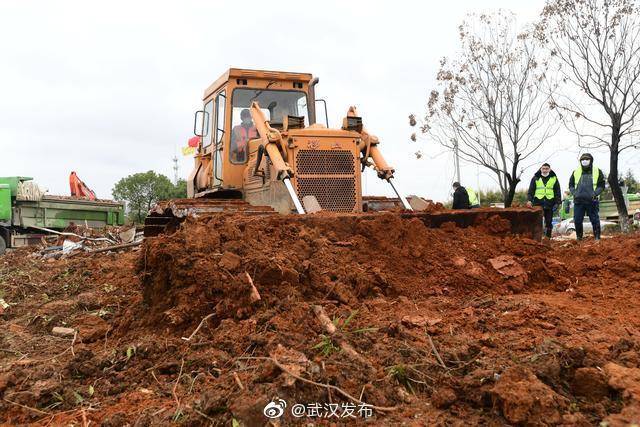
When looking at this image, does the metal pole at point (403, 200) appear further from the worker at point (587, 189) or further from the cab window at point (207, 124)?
the worker at point (587, 189)

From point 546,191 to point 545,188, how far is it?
0.06m

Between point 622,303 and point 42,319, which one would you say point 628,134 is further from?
point 42,319

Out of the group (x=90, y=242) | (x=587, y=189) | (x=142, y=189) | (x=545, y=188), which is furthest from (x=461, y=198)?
(x=142, y=189)

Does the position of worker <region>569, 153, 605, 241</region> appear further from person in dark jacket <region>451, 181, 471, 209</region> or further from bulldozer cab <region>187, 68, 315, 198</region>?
bulldozer cab <region>187, 68, 315, 198</region>

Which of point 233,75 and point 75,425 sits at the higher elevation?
point 233,75

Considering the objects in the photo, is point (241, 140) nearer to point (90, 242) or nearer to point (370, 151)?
point (370, 151)

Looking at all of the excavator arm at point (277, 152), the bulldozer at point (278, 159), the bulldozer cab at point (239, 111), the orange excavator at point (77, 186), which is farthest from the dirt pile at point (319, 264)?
the orange excavator at point (77, 186)

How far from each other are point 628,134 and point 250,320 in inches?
513

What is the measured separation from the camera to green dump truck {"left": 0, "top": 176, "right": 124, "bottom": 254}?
57.8ft

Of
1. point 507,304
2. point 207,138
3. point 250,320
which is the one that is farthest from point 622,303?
point 207,138

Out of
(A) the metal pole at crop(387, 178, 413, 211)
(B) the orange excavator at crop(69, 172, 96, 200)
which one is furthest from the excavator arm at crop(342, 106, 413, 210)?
(B) the orange excavator at crop(69, 172, 96, 200)

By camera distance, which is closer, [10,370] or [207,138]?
[10,370]

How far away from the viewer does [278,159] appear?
695 cm

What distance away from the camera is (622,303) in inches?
184
